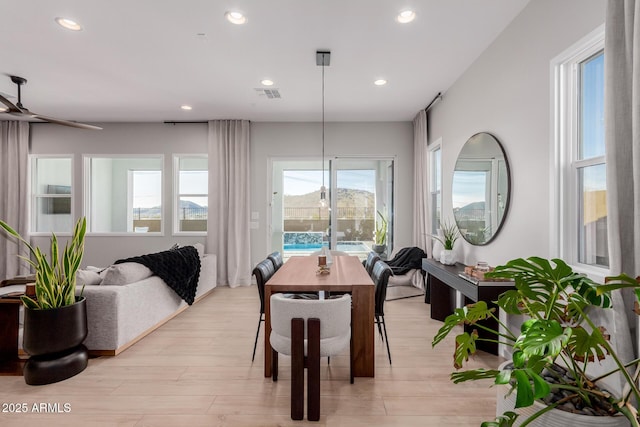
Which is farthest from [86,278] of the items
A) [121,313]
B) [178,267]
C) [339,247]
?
[339,247]

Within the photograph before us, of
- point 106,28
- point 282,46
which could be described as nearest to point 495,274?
point 282,46

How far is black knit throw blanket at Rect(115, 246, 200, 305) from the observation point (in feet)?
10.8

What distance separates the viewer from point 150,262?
327 cm

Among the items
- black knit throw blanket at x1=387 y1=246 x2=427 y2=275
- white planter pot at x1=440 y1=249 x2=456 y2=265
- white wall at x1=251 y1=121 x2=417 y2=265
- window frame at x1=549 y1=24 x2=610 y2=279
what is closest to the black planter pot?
white wall at x1=251 y1=121 x2=417 y2=265

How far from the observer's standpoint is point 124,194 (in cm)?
637

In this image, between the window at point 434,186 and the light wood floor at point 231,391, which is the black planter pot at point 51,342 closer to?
the light wood floor at point 231,391

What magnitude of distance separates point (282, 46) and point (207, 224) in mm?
3456

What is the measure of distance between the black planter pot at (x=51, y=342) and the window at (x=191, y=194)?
10.8ft

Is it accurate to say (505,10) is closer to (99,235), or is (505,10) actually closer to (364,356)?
(364,356)

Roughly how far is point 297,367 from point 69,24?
327 cm

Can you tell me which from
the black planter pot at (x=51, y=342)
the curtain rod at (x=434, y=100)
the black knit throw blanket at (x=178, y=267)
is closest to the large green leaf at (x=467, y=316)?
the black planter pot at (x=51, y=342)

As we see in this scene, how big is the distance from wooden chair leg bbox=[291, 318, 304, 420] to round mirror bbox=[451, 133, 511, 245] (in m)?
2.02

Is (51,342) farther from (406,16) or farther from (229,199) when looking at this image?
(406,16)

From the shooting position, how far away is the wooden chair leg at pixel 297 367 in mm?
1872
